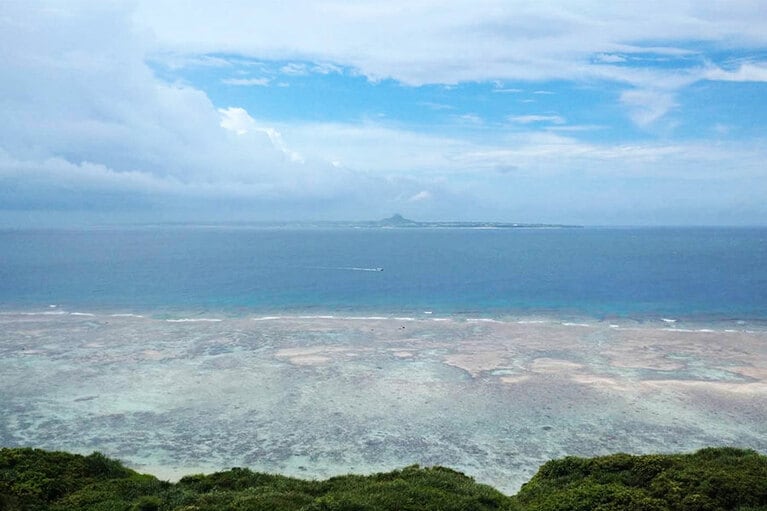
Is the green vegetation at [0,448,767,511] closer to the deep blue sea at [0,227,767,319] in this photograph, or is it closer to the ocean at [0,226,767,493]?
the ocean at [0,226,767,493]

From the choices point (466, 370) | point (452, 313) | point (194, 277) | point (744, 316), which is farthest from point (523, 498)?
point (194, 277)

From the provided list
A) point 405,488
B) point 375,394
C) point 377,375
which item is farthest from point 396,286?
point 405,488

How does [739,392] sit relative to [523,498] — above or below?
below

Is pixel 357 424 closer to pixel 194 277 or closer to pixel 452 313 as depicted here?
pixel 452 313

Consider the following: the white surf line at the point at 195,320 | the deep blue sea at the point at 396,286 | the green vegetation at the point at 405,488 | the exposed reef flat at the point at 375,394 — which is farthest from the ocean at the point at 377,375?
the green vegetation at the point at 405,488

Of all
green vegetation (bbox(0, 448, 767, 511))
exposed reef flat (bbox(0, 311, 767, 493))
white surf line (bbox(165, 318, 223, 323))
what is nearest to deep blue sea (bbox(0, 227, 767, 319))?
white surf line (bbox(165, 318, 223, 323))

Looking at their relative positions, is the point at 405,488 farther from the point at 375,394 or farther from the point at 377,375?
Answer: the point at 377,375

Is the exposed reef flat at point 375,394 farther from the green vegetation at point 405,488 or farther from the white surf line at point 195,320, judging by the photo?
the green vegetation at point 405,488
